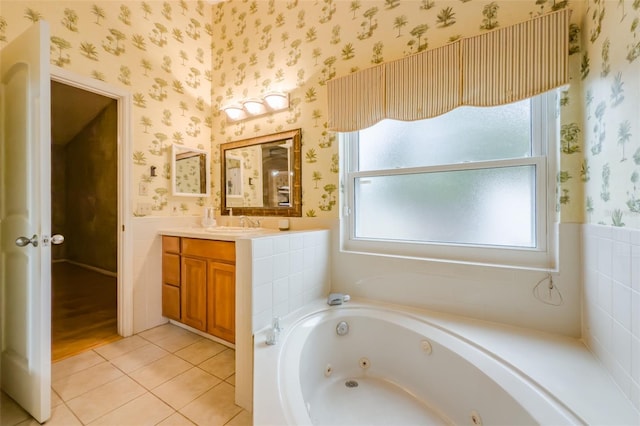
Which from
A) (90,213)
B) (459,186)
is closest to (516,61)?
(459,186)

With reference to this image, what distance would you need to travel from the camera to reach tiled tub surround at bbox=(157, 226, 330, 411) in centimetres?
133

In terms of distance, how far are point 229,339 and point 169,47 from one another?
2633 mm

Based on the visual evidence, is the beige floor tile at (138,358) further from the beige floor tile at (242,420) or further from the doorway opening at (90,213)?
the beige floor tile at (242,420)

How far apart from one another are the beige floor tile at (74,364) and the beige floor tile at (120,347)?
4 cm

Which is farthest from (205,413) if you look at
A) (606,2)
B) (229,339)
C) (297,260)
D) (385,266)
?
(606,2)

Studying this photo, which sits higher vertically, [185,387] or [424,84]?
[424,84]

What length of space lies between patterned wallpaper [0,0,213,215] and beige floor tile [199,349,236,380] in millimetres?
1359

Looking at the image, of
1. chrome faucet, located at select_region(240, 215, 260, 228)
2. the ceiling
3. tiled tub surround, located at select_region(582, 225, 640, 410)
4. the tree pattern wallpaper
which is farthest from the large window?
the ceiling

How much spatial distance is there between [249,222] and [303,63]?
58.0 inches

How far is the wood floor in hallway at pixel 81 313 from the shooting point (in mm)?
1976

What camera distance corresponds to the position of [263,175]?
7.95ft

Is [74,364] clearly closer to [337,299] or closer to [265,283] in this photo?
[265,283]

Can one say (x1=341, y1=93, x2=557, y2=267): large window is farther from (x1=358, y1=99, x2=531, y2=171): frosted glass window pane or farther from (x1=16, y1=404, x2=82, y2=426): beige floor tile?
(x1=16, y1=404, x2=82, y2=426): beige floor tile

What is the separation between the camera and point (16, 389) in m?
1.37
